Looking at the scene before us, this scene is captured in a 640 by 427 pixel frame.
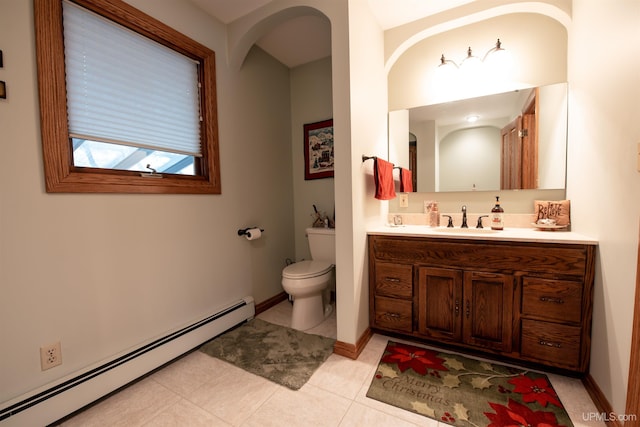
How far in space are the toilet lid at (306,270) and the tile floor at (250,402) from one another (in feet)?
2.07

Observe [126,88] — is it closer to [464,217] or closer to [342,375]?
[342,375]

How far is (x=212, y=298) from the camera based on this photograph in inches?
78.6

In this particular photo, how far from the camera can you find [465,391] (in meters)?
1.38

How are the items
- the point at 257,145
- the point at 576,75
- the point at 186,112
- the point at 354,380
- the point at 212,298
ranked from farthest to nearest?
the point at 257,145 < the point at 212,298 < the point at 186,112 < the point at 576,75 < the point at 354,380

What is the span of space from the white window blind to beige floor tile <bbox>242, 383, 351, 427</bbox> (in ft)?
5.47

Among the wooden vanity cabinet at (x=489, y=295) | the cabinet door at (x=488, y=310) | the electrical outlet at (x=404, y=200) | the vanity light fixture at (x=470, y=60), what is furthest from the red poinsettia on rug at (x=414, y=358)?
the vanity light fixture at (x=470, y=60)

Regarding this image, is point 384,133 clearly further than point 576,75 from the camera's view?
Yes

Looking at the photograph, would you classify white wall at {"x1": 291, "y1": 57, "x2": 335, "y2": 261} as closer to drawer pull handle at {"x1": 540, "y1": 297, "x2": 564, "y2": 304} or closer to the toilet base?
the toilet base

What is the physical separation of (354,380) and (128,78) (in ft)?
7.35

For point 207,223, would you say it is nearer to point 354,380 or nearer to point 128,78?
point 128,78

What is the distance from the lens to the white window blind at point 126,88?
4.43 ft

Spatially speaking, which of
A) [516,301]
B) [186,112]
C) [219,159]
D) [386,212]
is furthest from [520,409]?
[186,112]

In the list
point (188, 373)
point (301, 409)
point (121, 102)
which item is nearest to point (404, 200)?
point (301, 409)

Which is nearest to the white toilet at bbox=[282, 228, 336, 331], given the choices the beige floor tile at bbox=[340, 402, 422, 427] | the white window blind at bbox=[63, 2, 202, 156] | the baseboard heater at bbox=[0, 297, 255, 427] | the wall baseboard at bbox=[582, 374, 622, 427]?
the baseboard heater at bbox=[0, 297, 255, 427]
